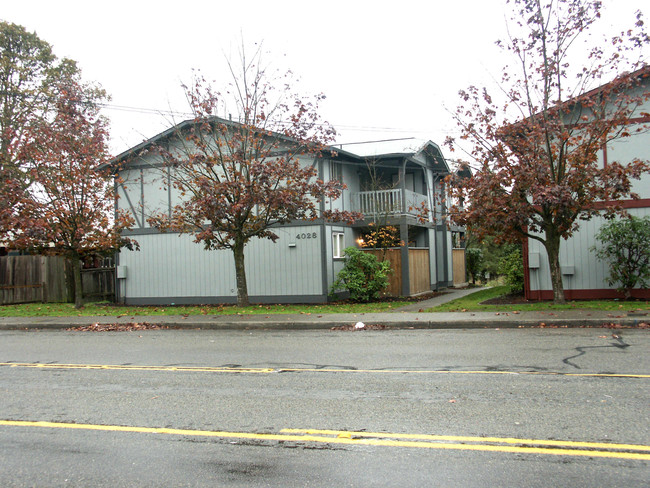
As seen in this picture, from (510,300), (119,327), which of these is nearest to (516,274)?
(510,300)

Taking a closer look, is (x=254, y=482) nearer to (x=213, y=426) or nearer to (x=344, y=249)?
(x=213, y=426)

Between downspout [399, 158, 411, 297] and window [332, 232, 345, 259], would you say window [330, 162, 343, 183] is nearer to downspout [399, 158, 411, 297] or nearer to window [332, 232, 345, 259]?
window [332, 232, 345, 259]

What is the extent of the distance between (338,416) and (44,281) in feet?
78.1

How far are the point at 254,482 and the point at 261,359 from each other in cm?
534

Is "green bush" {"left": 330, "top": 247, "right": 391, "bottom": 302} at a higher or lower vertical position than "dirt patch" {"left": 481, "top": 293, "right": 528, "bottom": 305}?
higher

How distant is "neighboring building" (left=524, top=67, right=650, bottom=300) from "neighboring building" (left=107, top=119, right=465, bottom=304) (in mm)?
4336

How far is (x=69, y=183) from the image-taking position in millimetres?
18625

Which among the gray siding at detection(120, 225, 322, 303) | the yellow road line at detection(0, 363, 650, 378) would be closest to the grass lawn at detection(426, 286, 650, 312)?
the gray siding at detection(120, 225, 322, 303)

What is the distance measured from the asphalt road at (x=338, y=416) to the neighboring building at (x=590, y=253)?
7129 mm

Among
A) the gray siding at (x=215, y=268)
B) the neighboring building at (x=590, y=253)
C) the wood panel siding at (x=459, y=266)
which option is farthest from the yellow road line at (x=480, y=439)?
the wood panel siding at (x=459, y=266)

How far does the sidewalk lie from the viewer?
1259cm

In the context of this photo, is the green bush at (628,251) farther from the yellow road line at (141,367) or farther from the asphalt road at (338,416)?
the yellow road line at (141,367)

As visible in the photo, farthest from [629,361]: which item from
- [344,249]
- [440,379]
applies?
[344,249]

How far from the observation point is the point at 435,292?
25.4 m
